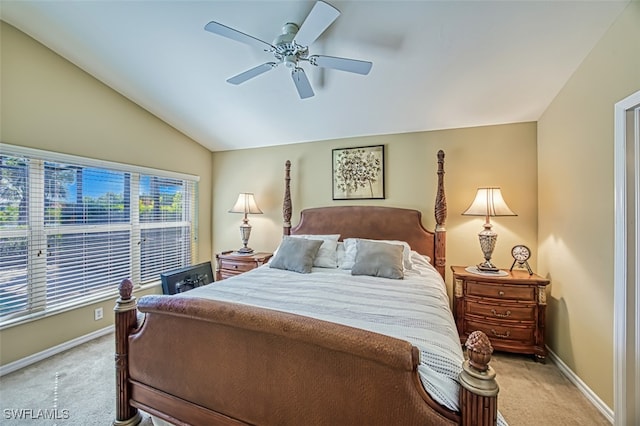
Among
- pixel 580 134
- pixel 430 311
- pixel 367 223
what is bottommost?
pixel 430 311

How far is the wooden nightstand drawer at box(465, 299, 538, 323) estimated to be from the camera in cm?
254

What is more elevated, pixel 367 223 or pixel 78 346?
pixel 367 223

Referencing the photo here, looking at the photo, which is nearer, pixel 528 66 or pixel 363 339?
pixel 363 339

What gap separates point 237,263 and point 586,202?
12.0 ft

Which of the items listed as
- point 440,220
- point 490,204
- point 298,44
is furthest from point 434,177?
point 298,44

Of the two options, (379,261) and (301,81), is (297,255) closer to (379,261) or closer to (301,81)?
(379,261)

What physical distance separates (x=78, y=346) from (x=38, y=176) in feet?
5.66

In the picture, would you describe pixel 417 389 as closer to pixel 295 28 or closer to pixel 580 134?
pixel 295 28

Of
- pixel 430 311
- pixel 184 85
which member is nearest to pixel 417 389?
pixel 430 311

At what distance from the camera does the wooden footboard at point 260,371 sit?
103cm

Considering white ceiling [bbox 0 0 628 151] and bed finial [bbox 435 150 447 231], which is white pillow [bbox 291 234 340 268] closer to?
bed finial [bbox 435 150 447 231]

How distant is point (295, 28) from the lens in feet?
6.57

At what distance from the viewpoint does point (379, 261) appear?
98.2 inches

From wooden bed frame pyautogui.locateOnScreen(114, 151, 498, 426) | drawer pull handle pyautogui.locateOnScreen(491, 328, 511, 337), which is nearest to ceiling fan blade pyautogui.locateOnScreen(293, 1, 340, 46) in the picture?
wooden bed frame pyautogui.locateOnScreen(114, 151, 498, 426)
